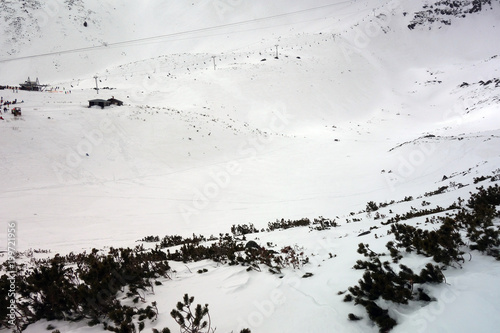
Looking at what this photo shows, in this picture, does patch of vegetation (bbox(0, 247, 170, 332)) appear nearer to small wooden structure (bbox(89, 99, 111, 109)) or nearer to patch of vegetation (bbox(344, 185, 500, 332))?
patch of vegetation (bbox(344, 185, 500, 332))

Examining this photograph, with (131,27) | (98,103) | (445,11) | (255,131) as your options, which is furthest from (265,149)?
(131,27)

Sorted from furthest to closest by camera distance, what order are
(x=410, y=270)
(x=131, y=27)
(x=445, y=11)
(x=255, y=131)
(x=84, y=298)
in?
(x=131, y=27)
(x=445, y=11)
(x=255, y=131)
(x=84, y=298)
(x=410, y=270)

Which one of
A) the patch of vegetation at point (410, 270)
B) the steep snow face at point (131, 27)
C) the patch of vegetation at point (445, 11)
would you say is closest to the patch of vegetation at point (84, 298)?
the patch of vegetation at point (410, 270)

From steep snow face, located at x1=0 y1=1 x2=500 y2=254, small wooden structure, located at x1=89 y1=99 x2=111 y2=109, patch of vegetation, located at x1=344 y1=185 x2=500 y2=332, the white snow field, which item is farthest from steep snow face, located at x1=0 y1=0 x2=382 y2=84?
patch of vegetation, located at x1=344 y1=185 x2=500 y2=332

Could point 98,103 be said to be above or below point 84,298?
above

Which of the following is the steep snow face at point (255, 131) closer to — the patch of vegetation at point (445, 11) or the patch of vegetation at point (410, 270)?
the patch of vegetation at point (445, 11)

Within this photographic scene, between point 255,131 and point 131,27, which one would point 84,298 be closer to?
point 255,131

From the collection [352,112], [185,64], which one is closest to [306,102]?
Answer: [352,112]

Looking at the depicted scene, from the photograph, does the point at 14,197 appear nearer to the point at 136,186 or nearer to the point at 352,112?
the point at 136,186
